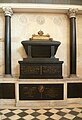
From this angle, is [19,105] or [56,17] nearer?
[19,105]

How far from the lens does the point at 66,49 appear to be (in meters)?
5.20

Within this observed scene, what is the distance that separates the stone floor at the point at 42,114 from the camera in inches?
133

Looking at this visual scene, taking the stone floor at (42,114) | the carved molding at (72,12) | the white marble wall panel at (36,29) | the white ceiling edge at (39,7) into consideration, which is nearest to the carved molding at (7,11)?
the white ceiling edge at (39,7)

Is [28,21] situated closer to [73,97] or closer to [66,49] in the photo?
[66,49]

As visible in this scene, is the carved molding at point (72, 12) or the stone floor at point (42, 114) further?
the carved molding at point (72, 12)

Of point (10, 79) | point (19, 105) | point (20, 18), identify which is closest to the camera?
point (19, 105)

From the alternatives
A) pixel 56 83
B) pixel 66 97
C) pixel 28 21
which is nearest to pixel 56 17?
pixel 28 21

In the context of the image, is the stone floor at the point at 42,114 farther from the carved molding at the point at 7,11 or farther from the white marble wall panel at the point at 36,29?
the carved molding at the point at 7,11

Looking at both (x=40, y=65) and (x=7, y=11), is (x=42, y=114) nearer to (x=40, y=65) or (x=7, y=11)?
(x=40, y=65)

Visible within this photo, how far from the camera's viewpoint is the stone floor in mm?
3376

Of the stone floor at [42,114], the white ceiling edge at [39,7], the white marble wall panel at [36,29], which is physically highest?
the white ceiling edge at [39,7]

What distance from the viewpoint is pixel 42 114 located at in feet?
11.8

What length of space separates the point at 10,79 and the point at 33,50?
101 cm

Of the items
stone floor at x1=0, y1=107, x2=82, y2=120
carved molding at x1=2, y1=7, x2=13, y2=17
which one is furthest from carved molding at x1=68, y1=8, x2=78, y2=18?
stone floor at x1=0, y1=107, x2=82, y2=120
